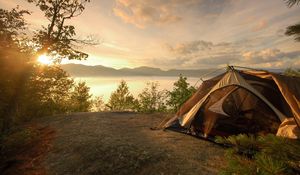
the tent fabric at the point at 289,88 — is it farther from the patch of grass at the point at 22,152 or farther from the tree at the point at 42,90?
the tree at the point at 42,90

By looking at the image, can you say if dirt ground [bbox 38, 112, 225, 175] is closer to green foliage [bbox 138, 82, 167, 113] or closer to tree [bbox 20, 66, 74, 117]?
tree [bbox 20, 66, 74, 117]

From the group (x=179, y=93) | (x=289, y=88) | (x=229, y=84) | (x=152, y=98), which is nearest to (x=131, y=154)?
(x=229, y=84)

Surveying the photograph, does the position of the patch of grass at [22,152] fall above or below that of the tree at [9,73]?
below

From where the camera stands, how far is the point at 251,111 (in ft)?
23.0

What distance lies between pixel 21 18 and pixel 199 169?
1165 centimetres

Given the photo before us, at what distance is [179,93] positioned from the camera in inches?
781

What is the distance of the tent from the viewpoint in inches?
248

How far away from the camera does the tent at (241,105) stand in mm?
6293

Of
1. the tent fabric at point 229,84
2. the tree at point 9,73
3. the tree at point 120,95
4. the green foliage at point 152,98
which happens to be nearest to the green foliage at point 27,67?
the tree at point 9,73

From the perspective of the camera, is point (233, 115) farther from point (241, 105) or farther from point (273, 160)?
point (273, 160)

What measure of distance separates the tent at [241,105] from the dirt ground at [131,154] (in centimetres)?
73

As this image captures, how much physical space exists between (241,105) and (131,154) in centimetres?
435

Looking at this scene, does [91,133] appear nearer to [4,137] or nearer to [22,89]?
[4,137]

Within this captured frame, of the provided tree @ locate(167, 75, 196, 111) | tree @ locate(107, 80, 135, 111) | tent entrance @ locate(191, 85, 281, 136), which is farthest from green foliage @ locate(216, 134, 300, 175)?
tree @ locate(107, 80, 135, 111)
